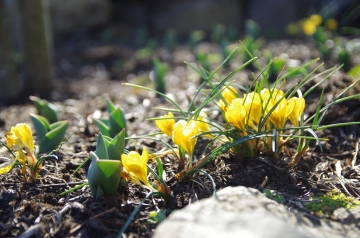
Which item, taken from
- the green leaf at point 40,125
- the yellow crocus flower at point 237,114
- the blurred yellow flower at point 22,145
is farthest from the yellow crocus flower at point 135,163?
the green leaf at point 40,125

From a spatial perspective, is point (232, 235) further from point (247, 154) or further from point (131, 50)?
point (131, 50)

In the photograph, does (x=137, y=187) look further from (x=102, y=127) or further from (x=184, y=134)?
(x=102, y=127)

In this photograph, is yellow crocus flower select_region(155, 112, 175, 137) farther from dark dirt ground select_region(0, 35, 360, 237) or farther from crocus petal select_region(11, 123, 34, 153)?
crocus petal select_region(11, 123, 34, 153)

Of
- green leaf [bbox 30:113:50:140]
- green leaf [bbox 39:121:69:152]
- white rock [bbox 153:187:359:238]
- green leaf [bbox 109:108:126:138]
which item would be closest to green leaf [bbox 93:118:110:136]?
green leaf [bbox 109:108:126:138]

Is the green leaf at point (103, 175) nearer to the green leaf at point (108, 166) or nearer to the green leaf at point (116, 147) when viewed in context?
the green leaf at point (108, 166)

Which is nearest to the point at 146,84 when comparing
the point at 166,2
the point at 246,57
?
the point at 246,57

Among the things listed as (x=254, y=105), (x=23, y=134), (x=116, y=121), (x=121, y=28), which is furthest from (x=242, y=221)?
(x=121, y=28)
